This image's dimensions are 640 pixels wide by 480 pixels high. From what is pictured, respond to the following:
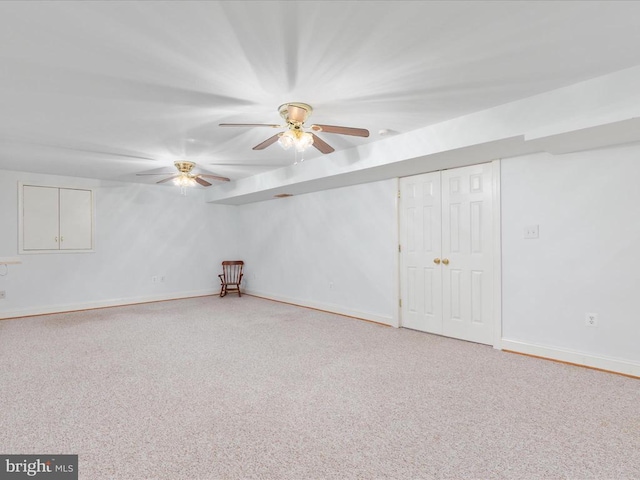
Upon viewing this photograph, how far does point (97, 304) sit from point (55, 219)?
63.1 inches

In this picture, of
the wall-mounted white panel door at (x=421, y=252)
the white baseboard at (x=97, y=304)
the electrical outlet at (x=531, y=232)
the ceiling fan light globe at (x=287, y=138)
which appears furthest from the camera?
the white baseboard at (x=97, y=304)

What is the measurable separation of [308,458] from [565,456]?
1.36 meters

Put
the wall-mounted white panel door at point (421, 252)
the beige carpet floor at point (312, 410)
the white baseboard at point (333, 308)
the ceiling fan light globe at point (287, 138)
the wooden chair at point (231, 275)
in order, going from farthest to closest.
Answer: the wooden chair at point (231, 275)
the white baseboard at point (333, 308)
the wall-mounted white panel door at point (421, 252)
the ceiling fan light globe at point (287, 138)
the beige carpet floor at point (312, 410)

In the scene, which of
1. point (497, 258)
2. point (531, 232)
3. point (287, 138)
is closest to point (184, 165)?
point (287, 138)

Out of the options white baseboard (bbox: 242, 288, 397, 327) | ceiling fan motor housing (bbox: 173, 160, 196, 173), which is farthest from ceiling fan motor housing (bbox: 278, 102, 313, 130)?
white baseboard (bbox: 242, 288, 397, 327)

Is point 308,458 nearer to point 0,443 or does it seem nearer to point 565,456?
point 565,456

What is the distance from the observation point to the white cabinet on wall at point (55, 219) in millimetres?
5324

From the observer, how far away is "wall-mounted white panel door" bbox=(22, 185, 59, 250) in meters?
5.32

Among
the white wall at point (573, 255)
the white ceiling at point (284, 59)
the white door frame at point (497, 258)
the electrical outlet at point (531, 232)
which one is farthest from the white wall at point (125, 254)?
the electrical outlet at point (531, 232)

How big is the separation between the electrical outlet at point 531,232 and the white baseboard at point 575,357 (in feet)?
3.62

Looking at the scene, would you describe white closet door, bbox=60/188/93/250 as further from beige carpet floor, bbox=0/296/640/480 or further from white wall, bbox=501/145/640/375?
white wall, bbox=501/145/640/375

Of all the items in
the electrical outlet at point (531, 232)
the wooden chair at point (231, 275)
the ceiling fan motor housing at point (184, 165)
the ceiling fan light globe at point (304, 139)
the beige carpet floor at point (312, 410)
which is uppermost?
A: the ceiling fan motor housing at point (184, 165)

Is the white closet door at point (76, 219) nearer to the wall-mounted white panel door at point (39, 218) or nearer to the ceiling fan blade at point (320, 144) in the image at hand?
the wall-mounted white panel door at point (39, 218)

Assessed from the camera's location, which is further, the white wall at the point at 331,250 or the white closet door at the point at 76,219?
the white closet door at the point at 76,219
